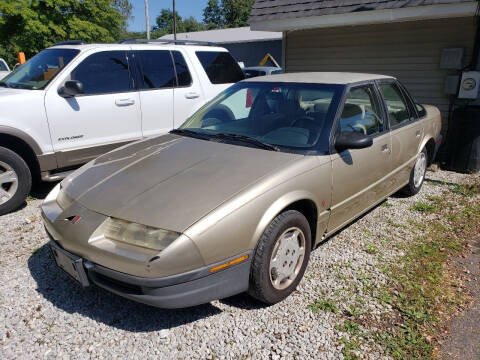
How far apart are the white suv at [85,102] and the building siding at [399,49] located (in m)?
3.83

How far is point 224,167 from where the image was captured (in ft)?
9.37

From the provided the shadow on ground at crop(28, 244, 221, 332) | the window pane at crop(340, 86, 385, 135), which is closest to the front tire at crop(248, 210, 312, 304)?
the shadow on ground at crop(28, 244, 221, 332)

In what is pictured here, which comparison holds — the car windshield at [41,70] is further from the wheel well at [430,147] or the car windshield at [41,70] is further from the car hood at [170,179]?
the wheel well at [430,147]

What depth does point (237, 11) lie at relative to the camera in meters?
80.0

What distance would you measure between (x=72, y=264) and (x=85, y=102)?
2943 mm

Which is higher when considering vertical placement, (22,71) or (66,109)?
(22,71)

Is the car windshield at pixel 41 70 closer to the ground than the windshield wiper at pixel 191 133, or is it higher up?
higher up

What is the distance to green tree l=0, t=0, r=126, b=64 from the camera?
22391mm

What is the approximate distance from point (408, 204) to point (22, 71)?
5455 millimetres

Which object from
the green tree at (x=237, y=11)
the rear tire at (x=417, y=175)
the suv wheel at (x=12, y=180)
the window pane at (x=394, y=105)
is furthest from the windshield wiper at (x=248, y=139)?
the green tree at (x=237, y=11)

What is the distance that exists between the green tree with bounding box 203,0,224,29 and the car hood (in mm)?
85976

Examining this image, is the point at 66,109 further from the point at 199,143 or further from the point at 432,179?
the point at 432,179

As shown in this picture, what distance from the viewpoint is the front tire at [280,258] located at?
101 inches

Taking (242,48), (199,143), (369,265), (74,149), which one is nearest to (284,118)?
(199,143)
